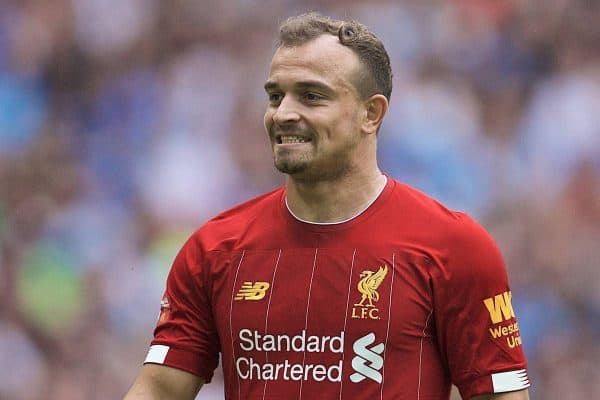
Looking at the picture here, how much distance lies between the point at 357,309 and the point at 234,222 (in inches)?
21.7

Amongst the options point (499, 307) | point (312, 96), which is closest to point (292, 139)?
point (312, 96)

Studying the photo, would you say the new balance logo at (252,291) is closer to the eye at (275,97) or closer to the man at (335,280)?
the man at (335,280)

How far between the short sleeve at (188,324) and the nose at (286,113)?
523 mm

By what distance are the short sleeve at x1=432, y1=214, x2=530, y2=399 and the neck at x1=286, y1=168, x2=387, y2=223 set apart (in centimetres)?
33

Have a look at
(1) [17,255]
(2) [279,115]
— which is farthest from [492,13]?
(2) [279,115]

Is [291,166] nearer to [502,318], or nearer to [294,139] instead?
[294,139]

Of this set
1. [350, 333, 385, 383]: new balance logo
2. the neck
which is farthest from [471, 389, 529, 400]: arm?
the neck

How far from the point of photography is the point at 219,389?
6645 millimetres

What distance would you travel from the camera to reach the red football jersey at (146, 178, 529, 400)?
131 inches

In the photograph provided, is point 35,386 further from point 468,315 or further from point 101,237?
point 468,315

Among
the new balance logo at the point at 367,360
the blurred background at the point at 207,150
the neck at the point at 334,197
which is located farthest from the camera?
the blurred background at the point at 207,150

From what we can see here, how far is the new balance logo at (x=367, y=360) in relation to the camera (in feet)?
10.9

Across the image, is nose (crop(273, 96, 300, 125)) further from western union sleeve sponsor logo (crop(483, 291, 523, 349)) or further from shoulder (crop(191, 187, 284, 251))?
western union sleeve sponsor logo (crop(483, 291, 523, 349))

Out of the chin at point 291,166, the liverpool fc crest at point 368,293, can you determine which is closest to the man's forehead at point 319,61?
the chin at point 291,166
